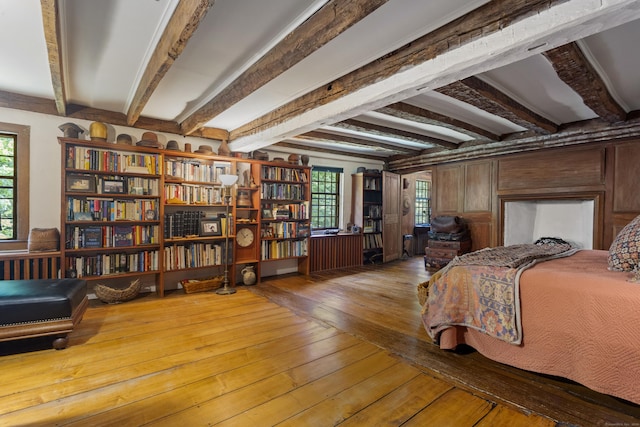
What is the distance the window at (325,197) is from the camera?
20.7 ft

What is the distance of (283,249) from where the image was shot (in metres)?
5.20

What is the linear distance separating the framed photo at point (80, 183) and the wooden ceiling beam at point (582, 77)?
4.59 m

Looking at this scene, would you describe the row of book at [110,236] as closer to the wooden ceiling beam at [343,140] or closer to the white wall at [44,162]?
the white wall at [44,162]

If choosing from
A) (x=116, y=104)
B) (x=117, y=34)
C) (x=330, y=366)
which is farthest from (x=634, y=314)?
(x=116, y=104)

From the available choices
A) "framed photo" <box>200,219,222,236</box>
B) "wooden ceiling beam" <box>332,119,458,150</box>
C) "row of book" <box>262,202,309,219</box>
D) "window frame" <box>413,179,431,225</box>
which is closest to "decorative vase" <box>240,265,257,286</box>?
"framed photo" <box>200,219,222,236</box>

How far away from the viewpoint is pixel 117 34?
7.19ft

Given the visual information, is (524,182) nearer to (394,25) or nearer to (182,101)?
(394,25)

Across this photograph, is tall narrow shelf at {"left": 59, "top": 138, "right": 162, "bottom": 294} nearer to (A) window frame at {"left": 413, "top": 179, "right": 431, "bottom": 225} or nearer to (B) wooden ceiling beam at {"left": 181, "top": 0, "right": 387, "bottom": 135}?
(B) wooden ceiling beam at {"left": 181, "top": 0, "right": 387, "bottom": 135}

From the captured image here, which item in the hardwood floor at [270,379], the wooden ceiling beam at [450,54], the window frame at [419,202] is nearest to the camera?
the wooden ceiling beam at [450,54]

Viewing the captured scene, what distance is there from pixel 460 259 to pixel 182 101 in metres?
3.39

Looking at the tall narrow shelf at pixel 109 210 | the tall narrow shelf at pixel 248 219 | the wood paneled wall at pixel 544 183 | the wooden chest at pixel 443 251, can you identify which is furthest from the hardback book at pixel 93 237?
the wood paneled wall at pixel 544 183

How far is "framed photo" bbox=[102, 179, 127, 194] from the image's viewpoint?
3721 millimetres

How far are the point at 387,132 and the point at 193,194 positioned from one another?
2.92 metres

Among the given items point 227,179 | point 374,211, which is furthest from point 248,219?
point 374,211
